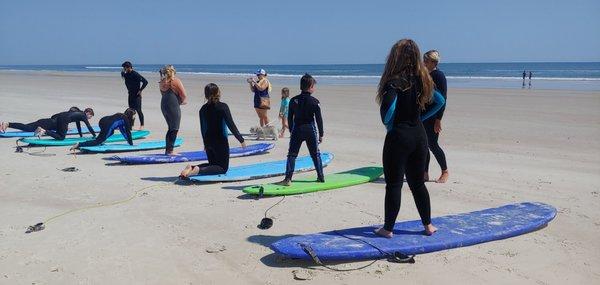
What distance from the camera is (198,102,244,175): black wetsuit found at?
7.36 meters

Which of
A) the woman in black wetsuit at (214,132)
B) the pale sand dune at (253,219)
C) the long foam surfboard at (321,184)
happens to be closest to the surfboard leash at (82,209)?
the pale sand dune at (253,219)

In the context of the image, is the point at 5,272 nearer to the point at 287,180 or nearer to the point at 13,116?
the point at 287,180

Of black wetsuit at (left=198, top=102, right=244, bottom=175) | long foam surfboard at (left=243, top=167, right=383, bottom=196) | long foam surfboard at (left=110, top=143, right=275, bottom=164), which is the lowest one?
long foam surfboard at (left=110, top=143, right=275, bottom=164)

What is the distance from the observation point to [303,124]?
7.02 m

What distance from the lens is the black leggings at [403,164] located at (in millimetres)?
4691

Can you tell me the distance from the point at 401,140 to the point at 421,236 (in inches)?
38.3

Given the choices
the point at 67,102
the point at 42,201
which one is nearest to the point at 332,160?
the point at 42,201

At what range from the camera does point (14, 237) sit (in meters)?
5.18

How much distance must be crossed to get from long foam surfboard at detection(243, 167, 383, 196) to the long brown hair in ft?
8.00

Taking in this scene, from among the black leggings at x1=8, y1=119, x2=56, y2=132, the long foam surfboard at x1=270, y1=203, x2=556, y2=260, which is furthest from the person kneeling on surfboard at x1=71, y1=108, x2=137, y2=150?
the long foam surfboard at x1=270, y1=203, x2=556, y2=260

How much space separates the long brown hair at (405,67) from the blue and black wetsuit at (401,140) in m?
0.03

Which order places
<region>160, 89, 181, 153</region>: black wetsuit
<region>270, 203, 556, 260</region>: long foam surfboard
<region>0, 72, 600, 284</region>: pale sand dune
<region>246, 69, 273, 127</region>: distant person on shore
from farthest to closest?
1. <region>246, 69, 273, 127</region>: distant person on shore
2. <region>160, 89, 181, 153</region>: black wetsuit
3. <region>270, 203, 556, 260</region>: long foam surfboard
4. <region>0, 72, 600, 284</region>: pale sand dune

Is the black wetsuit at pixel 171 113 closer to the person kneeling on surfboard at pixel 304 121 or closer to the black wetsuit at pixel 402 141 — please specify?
the person kneeling on surfboard at pixel 304 121

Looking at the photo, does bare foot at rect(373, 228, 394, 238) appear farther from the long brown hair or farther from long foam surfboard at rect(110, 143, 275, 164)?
long foam surfboard at rect(110, 143, 275, 164)
